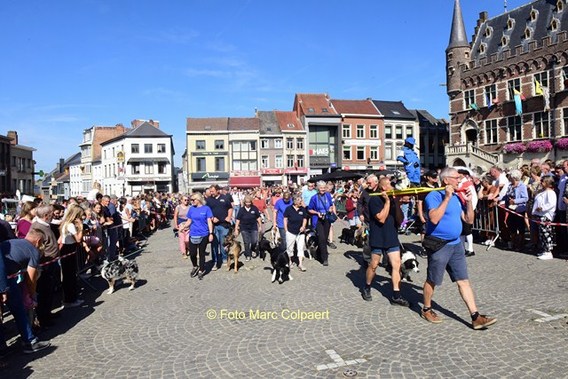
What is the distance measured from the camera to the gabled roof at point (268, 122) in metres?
48.2

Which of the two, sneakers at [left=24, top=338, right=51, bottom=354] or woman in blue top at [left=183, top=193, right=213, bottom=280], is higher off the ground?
woman in blue top at [left=183, top=193, right=213, bottom=280]

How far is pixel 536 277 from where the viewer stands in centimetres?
730

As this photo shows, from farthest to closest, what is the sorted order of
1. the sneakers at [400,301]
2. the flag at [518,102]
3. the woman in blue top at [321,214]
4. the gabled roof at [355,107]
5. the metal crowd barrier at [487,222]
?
the gabled roof at [355,107] → the flag at [518,102] → the metal crowd barrier at [487,222] → the woman in blue top at [321,214] → the sneakers at [400,301]

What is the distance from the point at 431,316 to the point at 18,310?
5.15m

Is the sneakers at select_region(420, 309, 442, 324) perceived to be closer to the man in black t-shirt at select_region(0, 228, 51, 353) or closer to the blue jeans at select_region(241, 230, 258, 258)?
the man in black t-shirt at select_region(0, 228, 51, 353)

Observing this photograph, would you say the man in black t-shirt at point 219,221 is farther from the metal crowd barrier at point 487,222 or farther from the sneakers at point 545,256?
the sneakers at point 545,256

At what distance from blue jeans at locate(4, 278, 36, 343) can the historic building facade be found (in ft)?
113

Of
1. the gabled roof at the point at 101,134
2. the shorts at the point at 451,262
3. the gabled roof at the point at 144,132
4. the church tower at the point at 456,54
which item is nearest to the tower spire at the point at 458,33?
the church tower at the point at 456,54

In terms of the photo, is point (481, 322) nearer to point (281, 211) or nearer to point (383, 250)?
point (383, 250)

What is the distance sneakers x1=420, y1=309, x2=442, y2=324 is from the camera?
5.25 m

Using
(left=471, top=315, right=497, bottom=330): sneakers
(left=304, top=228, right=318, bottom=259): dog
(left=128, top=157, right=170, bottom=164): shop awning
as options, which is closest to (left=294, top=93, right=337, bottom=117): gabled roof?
(left=128, top=157, right=170, bottom=164): shop awning

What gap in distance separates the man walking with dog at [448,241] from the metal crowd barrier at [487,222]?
6.17 metres

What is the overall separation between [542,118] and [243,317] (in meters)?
34.0

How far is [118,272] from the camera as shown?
7.73m
